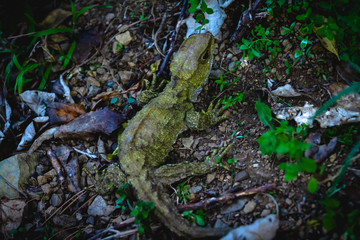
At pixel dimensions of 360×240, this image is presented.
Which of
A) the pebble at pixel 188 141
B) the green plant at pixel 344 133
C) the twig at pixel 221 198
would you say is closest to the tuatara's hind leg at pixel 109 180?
the twig at pixel 221 198

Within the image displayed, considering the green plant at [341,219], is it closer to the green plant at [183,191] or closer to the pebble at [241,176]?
the pebble at [241,176]

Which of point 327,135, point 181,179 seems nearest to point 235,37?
point 327,135

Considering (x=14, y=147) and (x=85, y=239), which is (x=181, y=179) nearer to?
(x=85, y=239)

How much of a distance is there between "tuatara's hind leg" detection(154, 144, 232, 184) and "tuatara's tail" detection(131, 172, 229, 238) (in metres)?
0.17

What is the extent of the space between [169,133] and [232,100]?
3.50 feet

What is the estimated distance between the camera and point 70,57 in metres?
4.57

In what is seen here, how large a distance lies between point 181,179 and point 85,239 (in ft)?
4.68

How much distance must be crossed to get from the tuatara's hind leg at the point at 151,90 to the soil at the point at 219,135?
0.16 meters

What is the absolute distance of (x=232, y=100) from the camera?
3.62 meters

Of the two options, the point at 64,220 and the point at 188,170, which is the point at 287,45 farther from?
the point at 64,220

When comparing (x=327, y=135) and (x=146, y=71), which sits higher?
(x=146, y=71)

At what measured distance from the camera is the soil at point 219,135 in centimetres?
270

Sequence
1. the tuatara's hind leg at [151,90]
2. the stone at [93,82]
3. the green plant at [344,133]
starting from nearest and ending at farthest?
the green plant at [344,133] → the tuatara's hind leg at [151,90] → the stone at [93,82]

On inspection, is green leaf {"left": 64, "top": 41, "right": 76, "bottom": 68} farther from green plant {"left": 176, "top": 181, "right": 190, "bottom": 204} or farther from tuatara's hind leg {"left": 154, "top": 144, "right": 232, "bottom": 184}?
green plant {"left": 176, "top": 181, "right": 190, "bottom": 204}
